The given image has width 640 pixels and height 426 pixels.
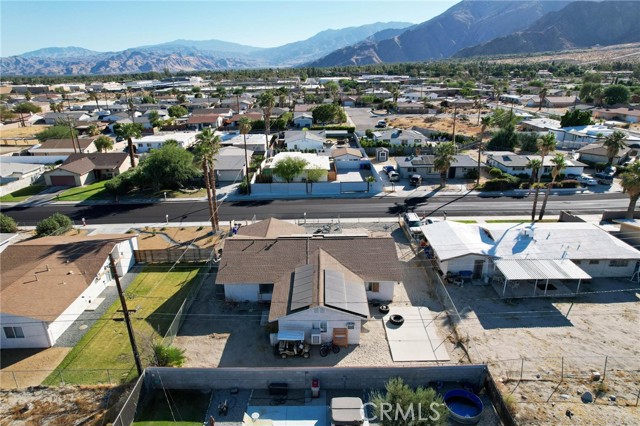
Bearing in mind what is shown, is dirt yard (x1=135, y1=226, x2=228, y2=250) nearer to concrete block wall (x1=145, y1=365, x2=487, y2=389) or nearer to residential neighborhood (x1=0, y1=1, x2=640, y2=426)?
residential neighborhood (x1=0, y1=1, x2=640, y2=426)

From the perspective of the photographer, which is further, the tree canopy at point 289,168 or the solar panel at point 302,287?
the tree canopy at point 289,168

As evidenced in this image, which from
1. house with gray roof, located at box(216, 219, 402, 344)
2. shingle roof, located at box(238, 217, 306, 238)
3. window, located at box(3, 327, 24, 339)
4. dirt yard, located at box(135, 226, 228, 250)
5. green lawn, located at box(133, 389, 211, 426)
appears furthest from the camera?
dirt yard, located at box(135, 226, 228, 250)

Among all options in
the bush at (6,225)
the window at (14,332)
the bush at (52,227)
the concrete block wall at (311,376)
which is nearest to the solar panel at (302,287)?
the concrete block wall at (311,376)

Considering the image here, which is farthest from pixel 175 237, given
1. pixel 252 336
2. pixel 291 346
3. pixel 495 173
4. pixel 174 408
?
pixel 495 173

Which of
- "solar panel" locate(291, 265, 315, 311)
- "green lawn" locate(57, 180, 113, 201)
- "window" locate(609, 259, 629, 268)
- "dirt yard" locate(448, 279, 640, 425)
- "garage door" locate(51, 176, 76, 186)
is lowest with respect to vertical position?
"dirt yard" locate(448, 279, 640, 425)

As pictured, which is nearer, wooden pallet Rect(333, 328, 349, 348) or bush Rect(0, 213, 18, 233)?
wooden pallet Rect(333, 328, 349, 348)

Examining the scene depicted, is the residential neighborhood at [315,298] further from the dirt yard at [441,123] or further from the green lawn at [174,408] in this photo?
the dirt yard at [441,123]
